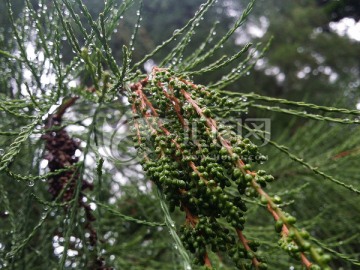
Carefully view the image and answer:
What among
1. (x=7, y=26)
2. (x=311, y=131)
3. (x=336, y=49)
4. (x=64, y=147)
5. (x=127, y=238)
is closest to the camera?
(x=64, y=147)

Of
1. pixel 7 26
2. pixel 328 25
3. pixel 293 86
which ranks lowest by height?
pixel 7 26

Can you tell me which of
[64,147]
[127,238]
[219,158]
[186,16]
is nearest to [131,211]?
[127,238]

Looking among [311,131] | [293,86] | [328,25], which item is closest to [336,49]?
[328,25]

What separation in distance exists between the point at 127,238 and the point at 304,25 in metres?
8.10

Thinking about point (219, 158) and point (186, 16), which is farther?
point (186, 16)

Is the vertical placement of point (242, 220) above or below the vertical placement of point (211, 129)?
below

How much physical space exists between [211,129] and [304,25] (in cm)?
906

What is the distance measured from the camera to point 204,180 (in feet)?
2.95

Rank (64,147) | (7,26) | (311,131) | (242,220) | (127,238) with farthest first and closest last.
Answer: (7,26)
(311,131)
(127,238)
(64,147)
(242,220)

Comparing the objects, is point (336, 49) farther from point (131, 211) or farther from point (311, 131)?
point (131, 211)

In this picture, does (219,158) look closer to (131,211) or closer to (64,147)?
(64,147)

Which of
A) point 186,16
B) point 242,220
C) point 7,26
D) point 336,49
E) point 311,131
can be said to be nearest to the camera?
point 242,220

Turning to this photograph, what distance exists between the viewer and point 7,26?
12.6 ft

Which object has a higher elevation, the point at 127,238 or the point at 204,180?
the point at 127,238
